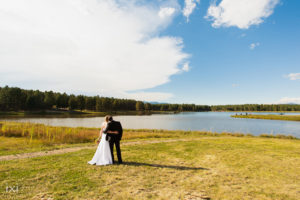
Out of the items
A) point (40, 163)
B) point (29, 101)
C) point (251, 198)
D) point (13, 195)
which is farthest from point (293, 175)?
point (29, 101)

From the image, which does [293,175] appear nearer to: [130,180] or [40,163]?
[130,180]

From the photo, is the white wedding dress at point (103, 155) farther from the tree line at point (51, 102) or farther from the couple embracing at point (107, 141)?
the tree line at point (51, 102)

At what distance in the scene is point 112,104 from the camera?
13050 cm

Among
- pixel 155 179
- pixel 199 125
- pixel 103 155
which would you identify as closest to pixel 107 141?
pixel 103 155

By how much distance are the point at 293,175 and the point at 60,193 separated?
9529 mm

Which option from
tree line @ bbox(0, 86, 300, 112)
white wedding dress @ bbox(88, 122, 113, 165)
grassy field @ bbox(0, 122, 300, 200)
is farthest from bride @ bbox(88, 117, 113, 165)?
tree line @ bbox(0, 86, 300, 112)

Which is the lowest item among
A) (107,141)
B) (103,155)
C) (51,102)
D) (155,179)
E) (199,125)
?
(199,125)

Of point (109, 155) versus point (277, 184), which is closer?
point (277, 184)

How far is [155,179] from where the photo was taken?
670 centimetres

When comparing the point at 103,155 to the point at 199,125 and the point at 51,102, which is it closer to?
the point at 199,125

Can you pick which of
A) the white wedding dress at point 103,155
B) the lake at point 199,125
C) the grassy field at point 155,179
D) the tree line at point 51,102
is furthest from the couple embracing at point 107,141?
the tree line at point 51,102

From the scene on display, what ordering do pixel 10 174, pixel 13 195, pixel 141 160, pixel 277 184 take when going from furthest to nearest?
pixel 141 160
pixel 10 174
pixel 277 184
pixel 13 195

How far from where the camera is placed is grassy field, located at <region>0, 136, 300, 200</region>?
5348mm

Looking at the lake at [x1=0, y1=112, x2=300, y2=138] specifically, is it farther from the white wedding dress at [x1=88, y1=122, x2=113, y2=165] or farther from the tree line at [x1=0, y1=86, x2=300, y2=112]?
the tree line at [x1=0, y1=86, x2=300, y2=112]
